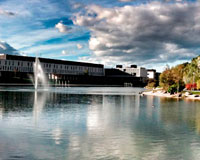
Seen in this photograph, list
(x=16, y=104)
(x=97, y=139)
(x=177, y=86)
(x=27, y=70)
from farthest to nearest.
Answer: (x=27, y=70) → (x=177, y=86) → (x=16, y=104) → (x=97, y=139)

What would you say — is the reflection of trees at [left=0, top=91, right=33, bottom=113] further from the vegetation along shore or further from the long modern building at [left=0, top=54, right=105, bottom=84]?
the long modern building at [left=0, top=54, right=105, bottom=84]

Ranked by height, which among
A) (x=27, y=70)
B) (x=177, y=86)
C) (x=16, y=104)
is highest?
(x=27, y=70)

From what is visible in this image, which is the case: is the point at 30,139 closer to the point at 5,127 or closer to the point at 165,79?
the point at 5,127

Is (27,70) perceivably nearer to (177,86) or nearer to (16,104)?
(177,86)

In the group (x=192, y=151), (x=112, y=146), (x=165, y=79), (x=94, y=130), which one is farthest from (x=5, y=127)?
(x=165, y=79)

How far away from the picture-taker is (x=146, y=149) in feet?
48.2

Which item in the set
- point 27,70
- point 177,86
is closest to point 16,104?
point 177,86

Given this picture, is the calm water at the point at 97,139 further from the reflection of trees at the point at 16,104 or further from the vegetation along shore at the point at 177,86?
the vegetation along shore at the point at 177,86

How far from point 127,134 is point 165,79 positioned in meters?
69.4

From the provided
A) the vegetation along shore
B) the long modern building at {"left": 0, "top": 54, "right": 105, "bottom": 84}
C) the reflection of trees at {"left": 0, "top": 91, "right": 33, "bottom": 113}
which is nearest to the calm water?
the reflection of trees at {"left": 0, "top": 91, "right": 33, "bottom": 113}

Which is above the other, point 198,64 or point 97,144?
point 198,64

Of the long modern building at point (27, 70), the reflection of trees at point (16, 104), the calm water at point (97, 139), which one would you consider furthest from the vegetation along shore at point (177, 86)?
the long modern building at point (27, 70)

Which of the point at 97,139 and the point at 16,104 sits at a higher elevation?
the point at 16,104

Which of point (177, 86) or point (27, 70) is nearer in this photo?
point (177, 86)
